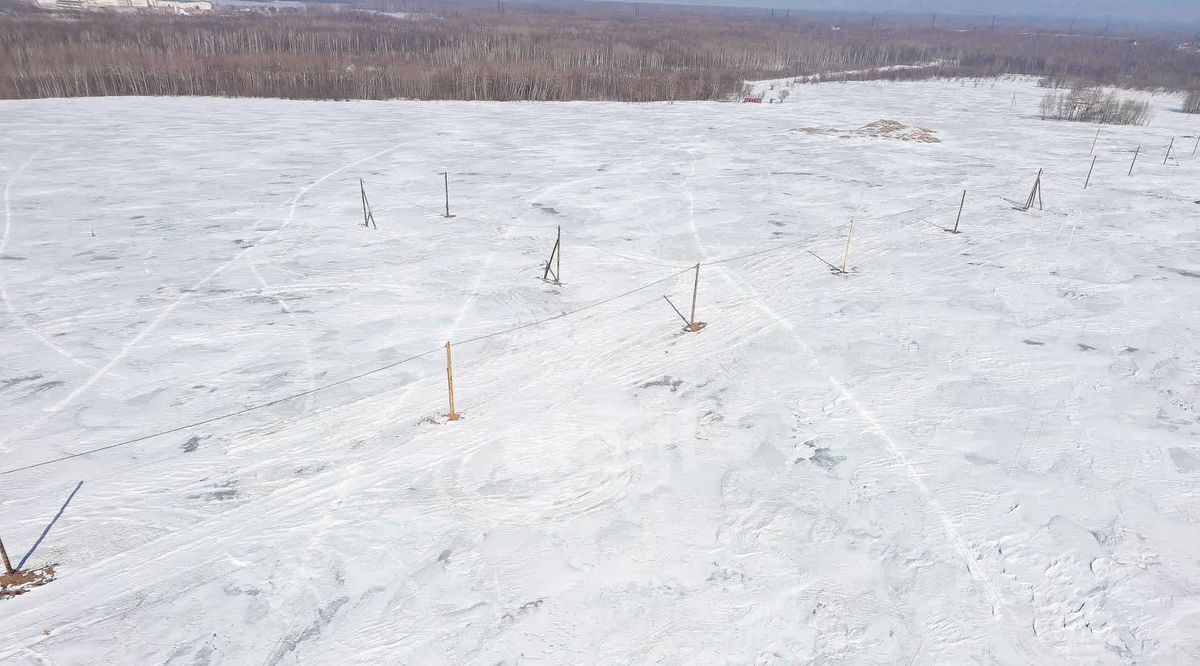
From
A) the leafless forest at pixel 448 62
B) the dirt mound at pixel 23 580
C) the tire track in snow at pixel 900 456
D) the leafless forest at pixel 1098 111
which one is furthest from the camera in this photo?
the leafless forest at pixel 448 62

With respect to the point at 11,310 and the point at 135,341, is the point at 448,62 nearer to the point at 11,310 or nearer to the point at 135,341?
the point at 11,310

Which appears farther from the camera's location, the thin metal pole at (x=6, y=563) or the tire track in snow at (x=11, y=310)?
the tire track in snow at (x=11, y=310)

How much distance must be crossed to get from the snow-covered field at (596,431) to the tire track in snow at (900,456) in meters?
0.05

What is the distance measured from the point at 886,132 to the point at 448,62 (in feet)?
106

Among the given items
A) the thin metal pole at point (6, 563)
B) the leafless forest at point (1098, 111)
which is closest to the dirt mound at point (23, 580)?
the thin metal pole at point (6, 563)

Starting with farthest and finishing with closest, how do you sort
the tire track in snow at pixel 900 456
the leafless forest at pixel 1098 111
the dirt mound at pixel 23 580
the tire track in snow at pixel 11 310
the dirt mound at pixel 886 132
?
the leafless forest at pixel 1098 111
the dirt mound at pixel 886 132
the tire track in snow at pixel 11 310
the tire track in snow at pixel 900 456
the dirt mound at pixel 23 580

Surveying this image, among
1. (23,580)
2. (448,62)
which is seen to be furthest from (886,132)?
(448,62)

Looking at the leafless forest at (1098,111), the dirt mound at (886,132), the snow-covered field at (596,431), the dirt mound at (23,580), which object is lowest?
the dirt mound at (23,580)

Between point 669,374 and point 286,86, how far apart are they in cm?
3783

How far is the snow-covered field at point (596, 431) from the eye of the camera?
591 cm

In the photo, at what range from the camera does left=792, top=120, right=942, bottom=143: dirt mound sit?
92.6ft

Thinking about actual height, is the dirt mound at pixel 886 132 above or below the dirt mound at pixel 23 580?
above

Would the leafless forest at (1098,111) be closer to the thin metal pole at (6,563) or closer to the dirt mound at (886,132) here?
the dirt mound at (886,132)

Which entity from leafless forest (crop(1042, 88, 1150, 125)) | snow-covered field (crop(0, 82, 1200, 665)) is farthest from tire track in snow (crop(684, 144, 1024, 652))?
leafless forest (crop(1042, 88, 1150, 125))
